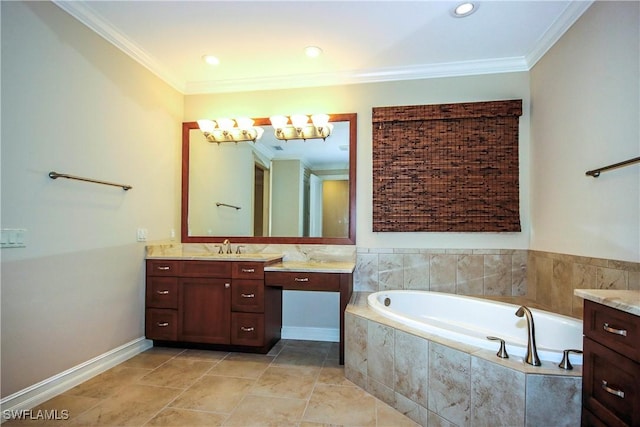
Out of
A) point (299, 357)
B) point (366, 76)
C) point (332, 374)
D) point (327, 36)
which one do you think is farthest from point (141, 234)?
point (366, 76)

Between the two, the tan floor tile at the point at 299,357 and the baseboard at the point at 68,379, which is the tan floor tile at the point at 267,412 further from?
the baseboard at the point at 68,379

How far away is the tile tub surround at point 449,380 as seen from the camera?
1.39 m

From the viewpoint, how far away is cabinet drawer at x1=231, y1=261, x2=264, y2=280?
8.91 ft

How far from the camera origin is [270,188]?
333 centimetres

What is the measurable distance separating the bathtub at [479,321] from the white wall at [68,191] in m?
2.03

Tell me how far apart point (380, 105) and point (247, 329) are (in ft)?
7.78

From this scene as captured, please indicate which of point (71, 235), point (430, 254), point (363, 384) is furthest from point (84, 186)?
point (430, 254)

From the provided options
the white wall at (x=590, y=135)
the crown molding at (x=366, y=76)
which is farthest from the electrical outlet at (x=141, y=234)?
the white wall at (x=590, y=135)

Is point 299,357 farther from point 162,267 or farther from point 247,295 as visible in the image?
point 162,267

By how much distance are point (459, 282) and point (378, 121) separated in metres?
1.67

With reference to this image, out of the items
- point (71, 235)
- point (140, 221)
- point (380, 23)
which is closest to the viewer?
point (71, 235)

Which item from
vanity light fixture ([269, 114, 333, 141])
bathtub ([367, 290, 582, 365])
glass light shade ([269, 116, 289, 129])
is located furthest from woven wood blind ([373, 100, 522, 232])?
glass light shade ([269, 116, 289, 129])

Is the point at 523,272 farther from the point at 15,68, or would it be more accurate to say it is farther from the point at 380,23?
Result: the point at 15,68

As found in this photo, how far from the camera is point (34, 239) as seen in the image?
6.31 ft
